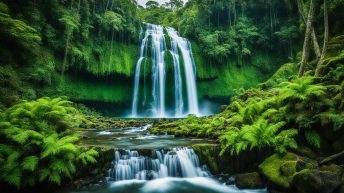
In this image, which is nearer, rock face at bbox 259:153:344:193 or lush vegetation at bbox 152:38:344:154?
rock face at bbox 259:153:344:193

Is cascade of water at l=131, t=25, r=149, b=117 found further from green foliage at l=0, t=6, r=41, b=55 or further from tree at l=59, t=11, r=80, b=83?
green foliage at l=0, t=6, r=41, b=55

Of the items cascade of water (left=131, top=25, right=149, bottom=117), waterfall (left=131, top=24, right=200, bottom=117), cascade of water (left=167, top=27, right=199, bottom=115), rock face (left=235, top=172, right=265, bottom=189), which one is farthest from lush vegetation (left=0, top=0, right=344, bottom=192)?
cascade of water (left=167, top=27, right=199, bottom=115)

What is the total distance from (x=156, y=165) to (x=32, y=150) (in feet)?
11.3

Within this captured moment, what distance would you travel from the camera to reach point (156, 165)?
26.7ft

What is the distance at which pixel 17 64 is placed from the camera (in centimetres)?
1161

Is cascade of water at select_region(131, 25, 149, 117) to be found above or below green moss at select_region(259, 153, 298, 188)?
above

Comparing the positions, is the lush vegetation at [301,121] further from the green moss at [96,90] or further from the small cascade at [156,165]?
the green moss at [96,90]

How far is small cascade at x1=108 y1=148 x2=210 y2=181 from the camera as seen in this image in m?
7.88

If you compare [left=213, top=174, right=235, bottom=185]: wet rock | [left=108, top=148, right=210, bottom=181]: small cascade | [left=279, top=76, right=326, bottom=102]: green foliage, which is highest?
[left=279, top=76, right=326, bottom=102]: green foliage

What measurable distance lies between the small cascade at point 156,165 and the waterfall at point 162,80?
17.7 m

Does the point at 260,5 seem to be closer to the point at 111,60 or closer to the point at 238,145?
the point at 111,60

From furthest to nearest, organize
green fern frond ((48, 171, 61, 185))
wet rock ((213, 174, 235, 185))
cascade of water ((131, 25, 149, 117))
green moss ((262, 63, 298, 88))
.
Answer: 1. cascade of water ((131, 25, 149, 117))
2. green moss ((262, 63, 298, 88))
3. wet rock ((213, 174, 235, 185))
4. green fern frond ((48, 171, 61, 185))

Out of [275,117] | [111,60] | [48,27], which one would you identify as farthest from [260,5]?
[275,117]

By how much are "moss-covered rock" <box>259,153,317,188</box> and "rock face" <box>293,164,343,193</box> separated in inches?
10.8
